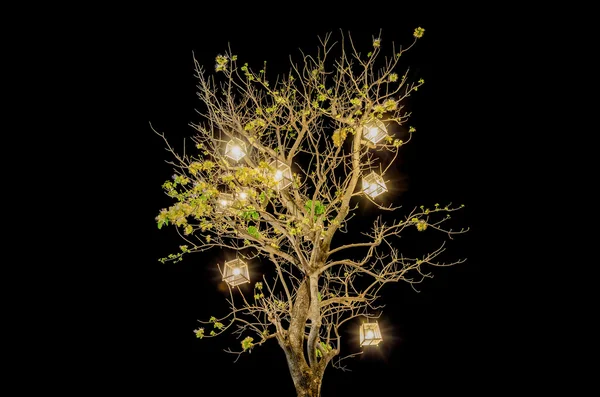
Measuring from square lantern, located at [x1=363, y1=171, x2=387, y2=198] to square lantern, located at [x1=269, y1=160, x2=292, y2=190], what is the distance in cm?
82

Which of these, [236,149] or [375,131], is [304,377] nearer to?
[236,149]

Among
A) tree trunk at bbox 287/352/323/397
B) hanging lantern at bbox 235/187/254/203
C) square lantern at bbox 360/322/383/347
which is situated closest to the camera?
hanging lantern at bbox 235/187/254/203

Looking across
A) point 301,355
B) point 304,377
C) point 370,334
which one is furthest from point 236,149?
point 370,334

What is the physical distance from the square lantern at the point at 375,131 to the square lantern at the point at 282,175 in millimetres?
963

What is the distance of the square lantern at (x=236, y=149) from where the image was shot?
4393 mm

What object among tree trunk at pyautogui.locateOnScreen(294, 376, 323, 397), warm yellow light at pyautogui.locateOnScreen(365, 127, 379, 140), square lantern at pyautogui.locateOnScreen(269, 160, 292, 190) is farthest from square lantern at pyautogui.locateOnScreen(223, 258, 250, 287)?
warm yellow light at pyautogui.locateOnScreen(365, 127, 379, 140)

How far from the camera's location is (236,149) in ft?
14.5

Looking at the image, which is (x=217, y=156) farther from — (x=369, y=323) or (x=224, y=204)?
(x=369, y=323)

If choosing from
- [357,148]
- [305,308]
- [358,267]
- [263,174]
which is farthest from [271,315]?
[357,148]

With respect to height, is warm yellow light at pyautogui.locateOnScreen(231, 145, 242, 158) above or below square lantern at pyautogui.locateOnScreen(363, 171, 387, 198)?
above

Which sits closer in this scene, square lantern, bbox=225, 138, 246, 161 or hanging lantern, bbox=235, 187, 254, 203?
hanging lantern, bbox=235, 187, 254, 203

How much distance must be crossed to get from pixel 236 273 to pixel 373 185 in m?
1.90

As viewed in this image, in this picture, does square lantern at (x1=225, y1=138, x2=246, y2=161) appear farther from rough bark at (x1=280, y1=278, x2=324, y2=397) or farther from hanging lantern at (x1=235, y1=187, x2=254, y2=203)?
rough bark at (x1=280, y1=278, x2=324, y2=397)

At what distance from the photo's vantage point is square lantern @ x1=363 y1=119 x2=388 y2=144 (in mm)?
4246
